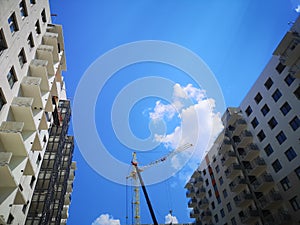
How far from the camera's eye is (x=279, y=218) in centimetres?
2530

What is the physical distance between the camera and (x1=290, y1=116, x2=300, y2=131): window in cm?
2553

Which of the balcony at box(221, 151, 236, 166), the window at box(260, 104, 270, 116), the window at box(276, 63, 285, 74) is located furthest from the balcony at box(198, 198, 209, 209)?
the window at box(276, 63, 285, 74)

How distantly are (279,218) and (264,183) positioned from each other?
13.9 feet

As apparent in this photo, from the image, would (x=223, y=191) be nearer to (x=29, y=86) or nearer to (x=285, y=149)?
(x=285, y=149)

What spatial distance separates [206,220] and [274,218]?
1688 cm

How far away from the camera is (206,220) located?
1617 inches

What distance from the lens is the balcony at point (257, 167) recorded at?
29734 millimetres

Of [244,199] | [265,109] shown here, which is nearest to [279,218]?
[244,199]

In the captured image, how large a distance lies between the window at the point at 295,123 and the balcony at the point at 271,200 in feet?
27.2

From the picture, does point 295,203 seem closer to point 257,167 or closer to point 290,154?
point 290,154

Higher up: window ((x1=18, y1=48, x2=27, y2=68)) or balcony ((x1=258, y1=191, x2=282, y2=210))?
window ((x1=18, y1=48, x2=27, y2=68))

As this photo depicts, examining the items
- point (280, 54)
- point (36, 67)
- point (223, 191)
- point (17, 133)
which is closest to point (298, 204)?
point (223, 191)

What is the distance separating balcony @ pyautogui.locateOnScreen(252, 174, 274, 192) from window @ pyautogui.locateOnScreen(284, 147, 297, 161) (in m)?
4.04

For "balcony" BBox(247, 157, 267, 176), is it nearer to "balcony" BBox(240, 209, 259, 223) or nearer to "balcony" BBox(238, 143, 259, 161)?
"balcony" BBox(238, 143, 259, 161)
